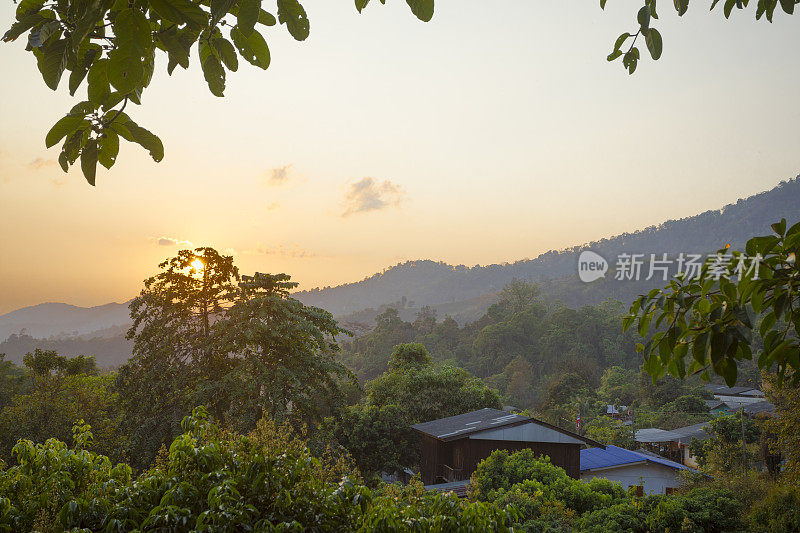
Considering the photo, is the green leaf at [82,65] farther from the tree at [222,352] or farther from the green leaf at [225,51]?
the tree at [222,352]

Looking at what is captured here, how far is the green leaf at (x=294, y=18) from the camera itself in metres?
1.60

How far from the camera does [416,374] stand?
23.5 meters

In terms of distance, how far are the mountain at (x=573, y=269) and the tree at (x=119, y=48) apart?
8860 centimetres

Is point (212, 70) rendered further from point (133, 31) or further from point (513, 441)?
point (513, 441)

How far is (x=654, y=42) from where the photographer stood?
2.95 metres

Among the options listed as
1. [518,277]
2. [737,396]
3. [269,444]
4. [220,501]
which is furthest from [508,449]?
[518,277]

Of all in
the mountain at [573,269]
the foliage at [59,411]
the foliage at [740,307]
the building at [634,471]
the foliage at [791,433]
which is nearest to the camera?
the foliage at [740,307]

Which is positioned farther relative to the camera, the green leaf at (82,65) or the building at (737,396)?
the building at (737,396)

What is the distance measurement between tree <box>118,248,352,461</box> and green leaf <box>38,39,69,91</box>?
13.7 metres

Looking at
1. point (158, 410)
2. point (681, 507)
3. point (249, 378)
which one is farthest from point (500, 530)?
point (158, 410)

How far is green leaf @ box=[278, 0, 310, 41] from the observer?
1.60m

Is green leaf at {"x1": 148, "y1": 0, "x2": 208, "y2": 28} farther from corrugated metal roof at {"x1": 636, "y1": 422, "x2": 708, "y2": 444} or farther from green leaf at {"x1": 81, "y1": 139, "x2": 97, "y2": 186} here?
corrugated metal roof at {"x1": 636, "y1": 422, "x2": 708, "y2": 444}

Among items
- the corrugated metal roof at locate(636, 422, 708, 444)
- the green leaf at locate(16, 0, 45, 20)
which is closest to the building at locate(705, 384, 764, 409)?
the corrugated metal roof at locate(636, 422, 708, 444)

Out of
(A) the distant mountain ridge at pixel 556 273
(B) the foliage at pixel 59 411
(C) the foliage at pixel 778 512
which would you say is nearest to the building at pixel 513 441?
(C) the foliage at pixel 778 512
